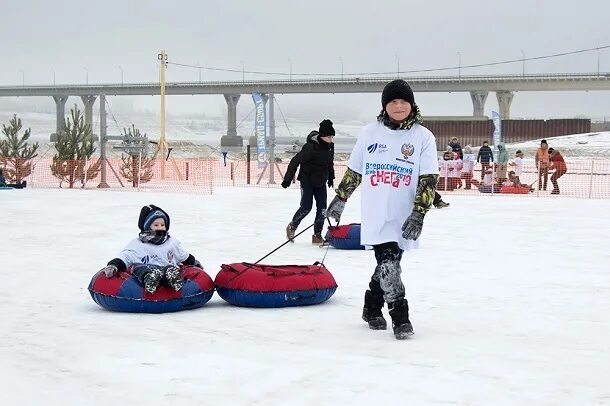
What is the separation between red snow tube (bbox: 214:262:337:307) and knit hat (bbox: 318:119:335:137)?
441 centimetres

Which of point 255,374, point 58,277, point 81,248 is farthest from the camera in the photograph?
point 81,248

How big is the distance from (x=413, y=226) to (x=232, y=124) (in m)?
95.1

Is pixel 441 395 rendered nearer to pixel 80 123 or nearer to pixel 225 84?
pixel 80 123

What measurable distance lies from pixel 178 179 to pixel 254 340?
94.2 feet

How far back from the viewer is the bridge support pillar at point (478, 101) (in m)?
91.5

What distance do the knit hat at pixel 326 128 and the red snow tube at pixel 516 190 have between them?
577 inches

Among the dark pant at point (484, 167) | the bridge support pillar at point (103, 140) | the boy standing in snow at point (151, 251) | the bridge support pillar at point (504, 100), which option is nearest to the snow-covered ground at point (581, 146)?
the bridge support pillar at point (504, 100)

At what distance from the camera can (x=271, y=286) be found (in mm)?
7000

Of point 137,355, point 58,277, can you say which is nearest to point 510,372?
point 137,355

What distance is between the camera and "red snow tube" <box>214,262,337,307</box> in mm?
7004

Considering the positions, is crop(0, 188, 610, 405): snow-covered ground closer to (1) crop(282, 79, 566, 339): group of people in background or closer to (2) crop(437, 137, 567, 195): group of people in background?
(1) crop(282, 79, 566, 339): group of people in background

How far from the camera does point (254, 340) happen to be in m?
5.84

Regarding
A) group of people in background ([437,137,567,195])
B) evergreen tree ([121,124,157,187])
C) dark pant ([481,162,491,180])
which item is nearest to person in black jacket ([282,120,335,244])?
group of people in background ([437,137,567,195])

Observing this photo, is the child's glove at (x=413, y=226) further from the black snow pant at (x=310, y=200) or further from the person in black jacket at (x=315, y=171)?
the black snow pant at (x=310, y=200)
